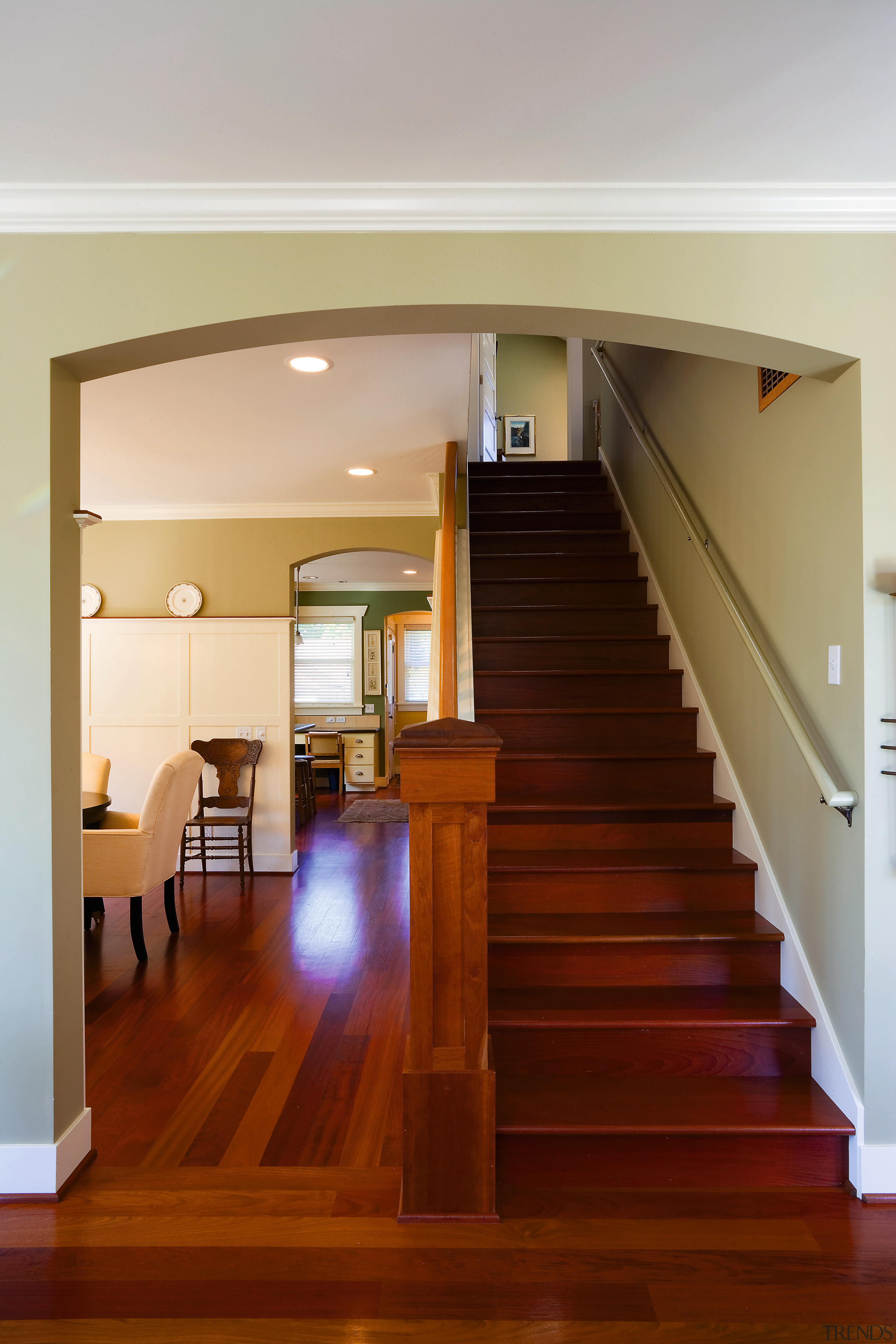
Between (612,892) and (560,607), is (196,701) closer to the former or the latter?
(560,607)

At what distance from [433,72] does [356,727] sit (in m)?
8.65

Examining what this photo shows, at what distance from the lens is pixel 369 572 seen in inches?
378

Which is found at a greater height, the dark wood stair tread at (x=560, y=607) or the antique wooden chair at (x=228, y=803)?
the dark wood stair tread at (x=560, y=607)

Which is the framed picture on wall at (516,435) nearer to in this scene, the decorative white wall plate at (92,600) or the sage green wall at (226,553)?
the sage green wall at (226,553)

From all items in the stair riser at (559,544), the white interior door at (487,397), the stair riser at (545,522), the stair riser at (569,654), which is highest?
the white interior door at (487,397)

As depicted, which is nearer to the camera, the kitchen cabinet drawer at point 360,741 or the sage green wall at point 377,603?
the kitchen cabinet drawer at point 360,741

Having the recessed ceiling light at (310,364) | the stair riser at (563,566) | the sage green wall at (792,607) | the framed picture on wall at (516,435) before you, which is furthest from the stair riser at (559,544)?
the framed picture on wall at (516,435)

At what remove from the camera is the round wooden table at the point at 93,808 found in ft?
13.2

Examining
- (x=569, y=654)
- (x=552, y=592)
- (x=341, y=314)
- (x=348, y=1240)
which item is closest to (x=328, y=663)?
(x=552, y=592)

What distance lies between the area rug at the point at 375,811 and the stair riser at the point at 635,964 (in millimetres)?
4914

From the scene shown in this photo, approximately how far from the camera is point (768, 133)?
5.92 ft

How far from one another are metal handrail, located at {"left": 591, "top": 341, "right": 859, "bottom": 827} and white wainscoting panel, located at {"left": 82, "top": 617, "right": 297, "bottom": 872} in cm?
294

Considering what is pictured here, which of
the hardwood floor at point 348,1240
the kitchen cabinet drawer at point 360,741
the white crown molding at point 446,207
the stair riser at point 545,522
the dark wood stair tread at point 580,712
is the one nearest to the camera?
the hardwood floor at point 348,1240

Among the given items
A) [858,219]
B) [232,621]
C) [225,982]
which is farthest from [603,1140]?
[232,621]
